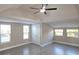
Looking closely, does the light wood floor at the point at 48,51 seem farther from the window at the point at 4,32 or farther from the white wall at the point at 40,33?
the white wall at the point at 40,33

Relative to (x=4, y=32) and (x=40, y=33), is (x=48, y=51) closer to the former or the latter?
(x=40, y=33)

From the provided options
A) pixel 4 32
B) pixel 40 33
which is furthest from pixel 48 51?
pixel 4 32

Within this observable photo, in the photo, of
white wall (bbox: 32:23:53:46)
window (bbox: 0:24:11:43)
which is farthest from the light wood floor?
white wall (bbox: 32:23:53:46)

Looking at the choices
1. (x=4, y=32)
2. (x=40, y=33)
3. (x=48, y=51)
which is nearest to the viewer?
(x=4, y=32)

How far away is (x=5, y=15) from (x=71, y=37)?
271cm

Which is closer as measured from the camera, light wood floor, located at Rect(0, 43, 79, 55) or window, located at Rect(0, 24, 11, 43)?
window, located at Rect(0, 24, 11, 43)

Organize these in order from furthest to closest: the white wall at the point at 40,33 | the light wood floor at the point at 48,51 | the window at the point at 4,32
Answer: the white wall at the point at 40,33
the light wood floor at the point at 48,51
the window at the point at 4,32

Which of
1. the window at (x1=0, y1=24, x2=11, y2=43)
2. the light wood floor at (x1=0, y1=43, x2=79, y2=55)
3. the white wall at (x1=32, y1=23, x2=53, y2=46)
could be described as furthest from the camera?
the white wall at (x1=32, y1=23, x2=53, y2=46)

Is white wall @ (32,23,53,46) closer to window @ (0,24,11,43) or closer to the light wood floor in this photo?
the light wood floor

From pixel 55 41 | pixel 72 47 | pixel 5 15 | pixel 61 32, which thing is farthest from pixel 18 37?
pixel 72 47

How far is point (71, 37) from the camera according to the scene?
3268mm

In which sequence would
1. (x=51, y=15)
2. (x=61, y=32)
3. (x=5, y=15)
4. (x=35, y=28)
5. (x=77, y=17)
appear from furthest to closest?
1. (x=35, y=28)
2. (x=61, y=32)
3. (x=51, y=15)
4. (x=77, y=17)
5. (x=5, y=15)

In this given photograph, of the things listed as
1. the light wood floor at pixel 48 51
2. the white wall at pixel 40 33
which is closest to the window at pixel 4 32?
the light wood floor at pixel 48 51
